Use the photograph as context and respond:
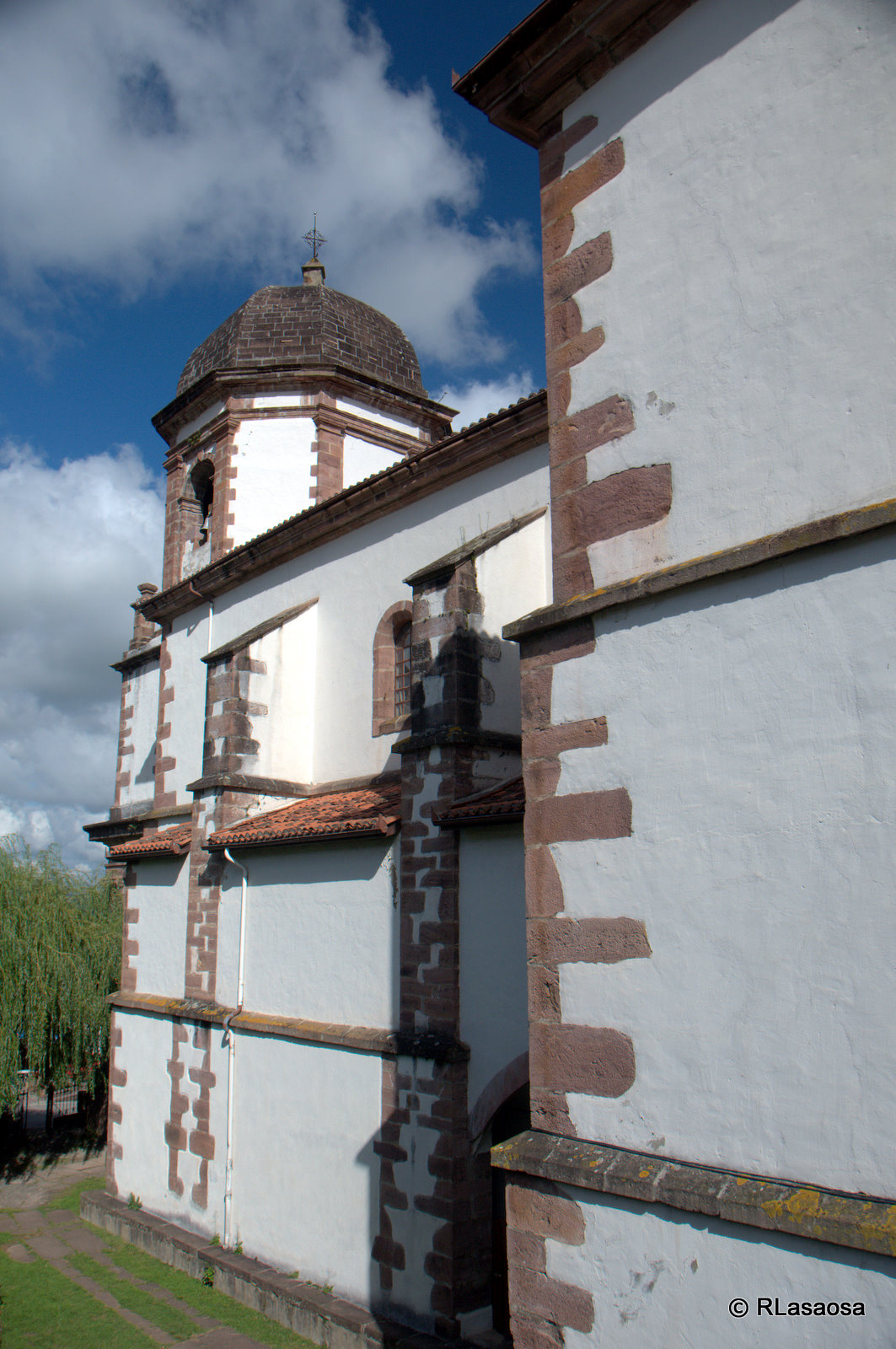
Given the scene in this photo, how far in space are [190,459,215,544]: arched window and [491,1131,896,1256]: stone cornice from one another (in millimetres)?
13601

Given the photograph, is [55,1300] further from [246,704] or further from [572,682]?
A: [572,682]

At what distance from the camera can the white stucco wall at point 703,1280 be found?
2.76 meters

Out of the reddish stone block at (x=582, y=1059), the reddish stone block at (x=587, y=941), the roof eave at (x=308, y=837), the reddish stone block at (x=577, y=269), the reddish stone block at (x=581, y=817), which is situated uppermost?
the reddish stone block at (x=577, y=269)

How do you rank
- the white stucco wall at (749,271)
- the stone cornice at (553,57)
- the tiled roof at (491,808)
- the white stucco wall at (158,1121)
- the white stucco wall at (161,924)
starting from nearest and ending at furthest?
the white stucco wall at (749,271), the stone cornice at (553,57), the tiled roof at (491,808), the white stucco wall at (158,1121), the white stucco wall at (161,924)

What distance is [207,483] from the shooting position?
16.3 metres

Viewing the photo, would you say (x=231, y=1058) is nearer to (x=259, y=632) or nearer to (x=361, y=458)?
(x=259, y=632)

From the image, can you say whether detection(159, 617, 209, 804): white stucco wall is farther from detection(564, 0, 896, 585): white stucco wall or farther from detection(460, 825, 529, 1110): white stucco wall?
detection(564, 0, 896, 585): white stucco wall

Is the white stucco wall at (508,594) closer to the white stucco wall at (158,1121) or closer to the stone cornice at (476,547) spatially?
the stone cornice at (476,547)

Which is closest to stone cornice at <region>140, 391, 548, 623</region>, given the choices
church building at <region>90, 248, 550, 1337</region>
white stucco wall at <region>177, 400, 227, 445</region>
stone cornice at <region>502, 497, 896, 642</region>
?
church building at <region>90, 248, 550, 1337</region>

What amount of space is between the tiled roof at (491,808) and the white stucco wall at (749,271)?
11.3ft

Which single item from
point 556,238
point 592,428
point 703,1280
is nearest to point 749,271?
point 592,428

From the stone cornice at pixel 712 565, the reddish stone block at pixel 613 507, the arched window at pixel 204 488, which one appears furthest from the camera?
the arched window at pixel 204 488

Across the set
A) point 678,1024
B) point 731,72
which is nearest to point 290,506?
point 731,72

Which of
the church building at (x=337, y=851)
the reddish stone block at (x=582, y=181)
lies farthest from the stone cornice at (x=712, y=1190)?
the reddish stone block at (x=582, y=181)
